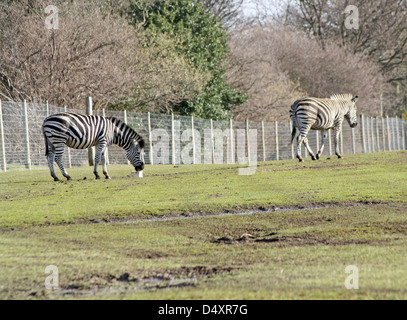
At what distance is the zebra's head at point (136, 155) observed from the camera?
59.9ft

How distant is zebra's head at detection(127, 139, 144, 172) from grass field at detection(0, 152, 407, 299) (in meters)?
1.62

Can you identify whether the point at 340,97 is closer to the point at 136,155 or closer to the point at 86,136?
the point at 136,155

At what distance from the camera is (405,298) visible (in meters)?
4.71

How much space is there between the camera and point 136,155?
18328 millimetres

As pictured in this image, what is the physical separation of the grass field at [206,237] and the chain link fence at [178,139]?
388 cm

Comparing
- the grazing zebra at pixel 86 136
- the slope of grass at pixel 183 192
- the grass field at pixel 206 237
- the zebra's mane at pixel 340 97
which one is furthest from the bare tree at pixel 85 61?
the grass field at pixel 206 237

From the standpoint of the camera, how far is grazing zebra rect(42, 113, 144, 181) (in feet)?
53.7

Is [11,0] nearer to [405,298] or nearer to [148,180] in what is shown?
[148,180]

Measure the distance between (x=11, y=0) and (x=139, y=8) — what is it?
816cm

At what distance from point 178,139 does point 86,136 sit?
1127 centimetres

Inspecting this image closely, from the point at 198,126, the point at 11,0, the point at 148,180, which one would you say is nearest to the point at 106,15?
the point at 11,0

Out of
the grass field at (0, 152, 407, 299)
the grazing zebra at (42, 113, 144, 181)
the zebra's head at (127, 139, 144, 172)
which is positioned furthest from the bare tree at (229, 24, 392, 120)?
the grass field at (0, 152, 407, 299)

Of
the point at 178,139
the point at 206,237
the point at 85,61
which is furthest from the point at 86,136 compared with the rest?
the point at 85,61

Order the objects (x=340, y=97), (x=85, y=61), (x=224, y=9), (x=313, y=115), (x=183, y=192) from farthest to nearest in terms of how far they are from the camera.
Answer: (x=224, y=9)
(x=85, y=61)
(x=340, y=97)
(x=313, y=115)
(x=183, y=192)
